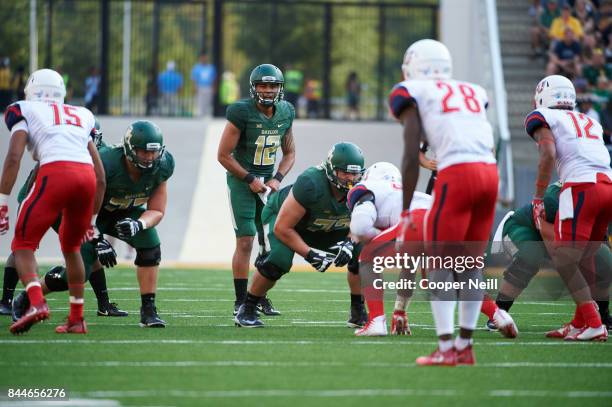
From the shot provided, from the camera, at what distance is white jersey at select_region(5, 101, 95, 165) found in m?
7.45

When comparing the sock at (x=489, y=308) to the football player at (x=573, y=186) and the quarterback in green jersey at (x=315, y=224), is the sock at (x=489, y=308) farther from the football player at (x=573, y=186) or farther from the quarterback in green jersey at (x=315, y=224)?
the quarterback in green jersey at (x=315, y=224)

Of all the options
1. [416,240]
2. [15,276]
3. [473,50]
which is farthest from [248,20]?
[416,240]

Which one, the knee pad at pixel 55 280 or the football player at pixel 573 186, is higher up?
the football player at pixel 573 186

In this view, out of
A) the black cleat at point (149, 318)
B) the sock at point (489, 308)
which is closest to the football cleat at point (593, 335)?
the sock at point (489, 308)

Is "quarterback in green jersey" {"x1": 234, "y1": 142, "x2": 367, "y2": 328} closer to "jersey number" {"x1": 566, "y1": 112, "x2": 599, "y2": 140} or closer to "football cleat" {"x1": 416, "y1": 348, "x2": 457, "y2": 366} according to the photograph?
"jersey number" {"x1": 566, "y1": 112, "x2": 599, "y2": 140}

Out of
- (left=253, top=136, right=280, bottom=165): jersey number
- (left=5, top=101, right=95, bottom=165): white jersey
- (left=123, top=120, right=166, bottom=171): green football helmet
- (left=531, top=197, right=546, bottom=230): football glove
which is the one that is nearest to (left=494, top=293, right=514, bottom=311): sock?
(left=531, top=197, right=546, bottom=230): football glove

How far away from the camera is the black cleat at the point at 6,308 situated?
29.4ft

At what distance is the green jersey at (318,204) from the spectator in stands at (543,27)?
39.0 ft

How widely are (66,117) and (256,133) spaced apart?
7.41 ft

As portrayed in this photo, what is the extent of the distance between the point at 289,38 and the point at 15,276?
2294 centimetres

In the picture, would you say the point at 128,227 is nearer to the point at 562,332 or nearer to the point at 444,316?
the point at 444,316

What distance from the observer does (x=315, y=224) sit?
8.46 m

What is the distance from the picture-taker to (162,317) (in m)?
9.09

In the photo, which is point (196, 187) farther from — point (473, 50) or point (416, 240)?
point (416, 240)
